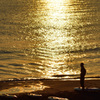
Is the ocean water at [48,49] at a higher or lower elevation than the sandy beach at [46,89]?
higher

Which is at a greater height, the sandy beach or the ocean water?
the ocean water

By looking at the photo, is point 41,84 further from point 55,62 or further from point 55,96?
point 55,62

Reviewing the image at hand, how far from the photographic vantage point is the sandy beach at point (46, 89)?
72.8 feet

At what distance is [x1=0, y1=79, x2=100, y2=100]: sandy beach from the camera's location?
2219 cm

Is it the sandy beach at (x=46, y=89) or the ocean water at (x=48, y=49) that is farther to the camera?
the ocean water at (x=48, y=49)

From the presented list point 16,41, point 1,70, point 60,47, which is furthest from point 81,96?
point 16,41

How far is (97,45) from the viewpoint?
47.1 m

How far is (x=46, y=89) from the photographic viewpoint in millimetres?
25000

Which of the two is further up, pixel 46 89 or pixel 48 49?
pixel 48 49

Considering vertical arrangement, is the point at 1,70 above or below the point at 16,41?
below

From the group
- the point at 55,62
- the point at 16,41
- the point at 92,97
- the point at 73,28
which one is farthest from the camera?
the point at 73,28

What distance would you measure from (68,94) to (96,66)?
14.4 meters

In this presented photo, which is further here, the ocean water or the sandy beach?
the ocean water

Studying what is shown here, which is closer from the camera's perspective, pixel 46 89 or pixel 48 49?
pixel 46 89
